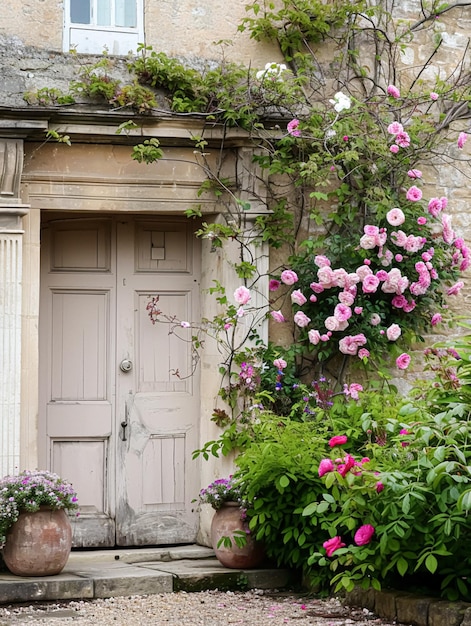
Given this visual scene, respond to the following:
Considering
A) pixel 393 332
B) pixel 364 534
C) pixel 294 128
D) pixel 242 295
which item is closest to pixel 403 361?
pixel 393 332

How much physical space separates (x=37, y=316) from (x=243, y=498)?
1.71m

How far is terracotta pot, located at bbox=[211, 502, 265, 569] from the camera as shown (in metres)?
6.61

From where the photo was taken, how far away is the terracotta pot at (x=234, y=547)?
661 centimetres

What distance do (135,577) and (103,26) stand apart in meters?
3.55

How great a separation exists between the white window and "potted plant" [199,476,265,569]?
2956mm

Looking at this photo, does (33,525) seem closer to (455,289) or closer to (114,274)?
(114,274)

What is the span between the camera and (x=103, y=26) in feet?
23.6

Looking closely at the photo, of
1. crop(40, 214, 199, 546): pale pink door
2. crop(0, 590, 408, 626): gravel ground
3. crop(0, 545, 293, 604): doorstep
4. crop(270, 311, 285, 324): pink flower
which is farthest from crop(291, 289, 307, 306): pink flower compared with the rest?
crop(0, 590, 408, 626): gravel ground

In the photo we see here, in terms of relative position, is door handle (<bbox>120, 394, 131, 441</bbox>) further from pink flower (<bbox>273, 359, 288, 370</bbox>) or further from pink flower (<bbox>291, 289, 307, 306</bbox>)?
pink flower (<bbox>291, 289, 307, 306</bbox>)

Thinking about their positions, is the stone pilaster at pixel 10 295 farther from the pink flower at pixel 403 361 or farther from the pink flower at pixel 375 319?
the pink flower at pixel 403 361

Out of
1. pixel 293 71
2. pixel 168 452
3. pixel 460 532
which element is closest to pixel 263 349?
pixel 168 452

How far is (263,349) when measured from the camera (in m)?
7.21

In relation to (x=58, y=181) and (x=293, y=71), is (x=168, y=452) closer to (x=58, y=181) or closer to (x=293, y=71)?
(x=58, y=181)

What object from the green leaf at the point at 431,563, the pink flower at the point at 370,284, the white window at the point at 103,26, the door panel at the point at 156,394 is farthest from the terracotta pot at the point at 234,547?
the white window at the point at 103,26
